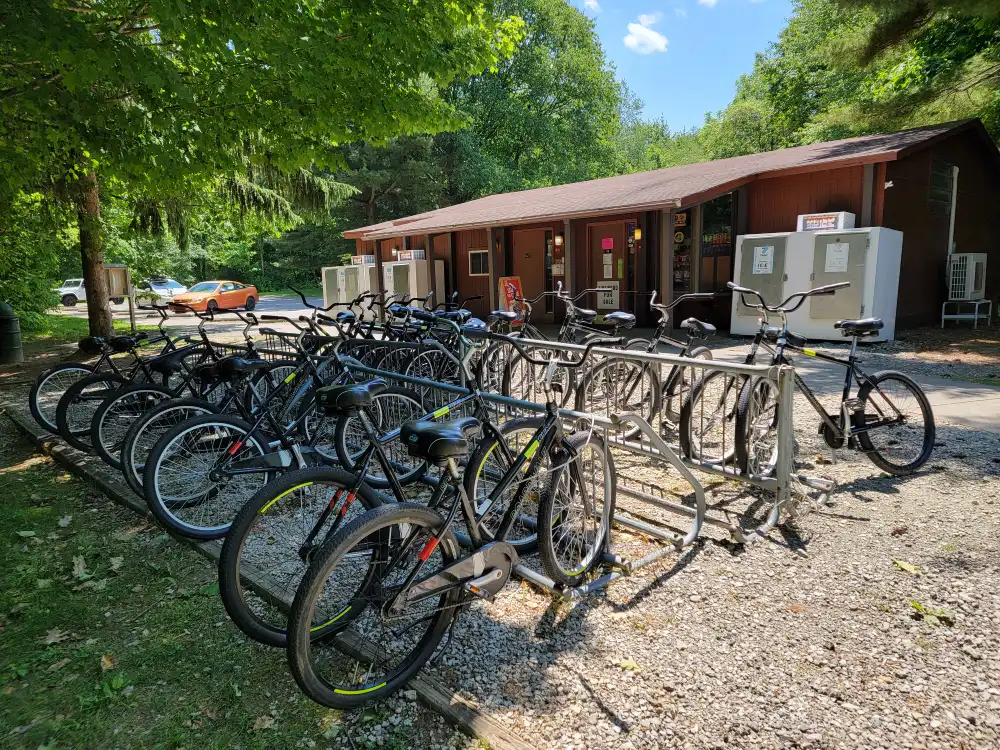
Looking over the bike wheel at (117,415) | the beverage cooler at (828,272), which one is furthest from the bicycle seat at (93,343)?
the beverage cooler at (828,272)

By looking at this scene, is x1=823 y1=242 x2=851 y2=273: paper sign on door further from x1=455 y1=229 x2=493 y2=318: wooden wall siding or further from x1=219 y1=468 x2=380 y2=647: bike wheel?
x1=219 y1=468 x2=380 y2=647: bike wheel

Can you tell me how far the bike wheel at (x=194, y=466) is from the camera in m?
3.33

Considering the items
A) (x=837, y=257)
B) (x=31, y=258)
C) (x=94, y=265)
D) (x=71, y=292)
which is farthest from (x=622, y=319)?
(x=71, y=292)

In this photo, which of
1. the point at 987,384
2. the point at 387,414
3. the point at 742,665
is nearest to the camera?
the point at 742,665

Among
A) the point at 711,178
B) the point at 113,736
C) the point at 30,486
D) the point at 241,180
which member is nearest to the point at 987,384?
the point at 711,178

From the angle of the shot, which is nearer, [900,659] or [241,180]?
[900,659]

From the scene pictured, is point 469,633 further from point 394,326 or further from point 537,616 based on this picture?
point 394,326

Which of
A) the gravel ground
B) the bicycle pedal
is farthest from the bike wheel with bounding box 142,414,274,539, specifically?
the gravel ground

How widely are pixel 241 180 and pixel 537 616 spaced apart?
38.7ft

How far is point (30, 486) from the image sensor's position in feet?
14.8

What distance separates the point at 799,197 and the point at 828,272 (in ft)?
6.87

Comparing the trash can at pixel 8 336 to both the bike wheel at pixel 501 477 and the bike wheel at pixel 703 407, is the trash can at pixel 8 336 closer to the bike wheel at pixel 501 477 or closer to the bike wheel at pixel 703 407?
the bike wheel at pixel 501 477

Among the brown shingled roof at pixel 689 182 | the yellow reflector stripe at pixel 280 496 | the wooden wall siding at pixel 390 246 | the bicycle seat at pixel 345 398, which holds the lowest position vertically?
the yellow reflector stripe at pixel 280 496

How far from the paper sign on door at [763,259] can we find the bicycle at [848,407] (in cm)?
687
